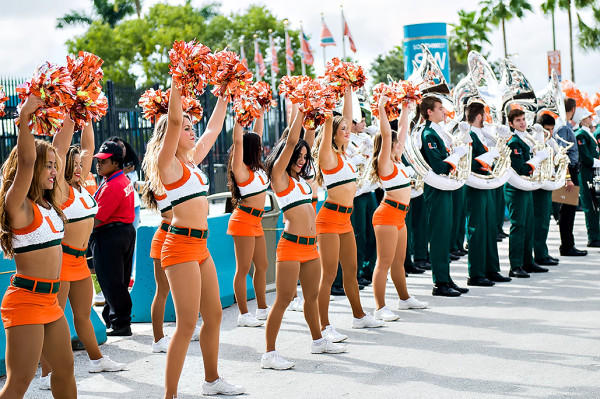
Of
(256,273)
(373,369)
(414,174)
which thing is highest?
(414,174)

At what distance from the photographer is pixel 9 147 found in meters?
13.2

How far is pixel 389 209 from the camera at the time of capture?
7.93m

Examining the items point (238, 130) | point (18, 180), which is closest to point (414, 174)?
point (238, 130)

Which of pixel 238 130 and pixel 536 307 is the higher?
pixel 238 130

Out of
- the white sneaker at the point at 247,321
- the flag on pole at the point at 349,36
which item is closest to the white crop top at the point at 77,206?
the white sneaker at the point at 247,321

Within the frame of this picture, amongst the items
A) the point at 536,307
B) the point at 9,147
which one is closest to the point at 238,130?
the point at 536,307

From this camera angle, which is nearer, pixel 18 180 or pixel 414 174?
pixel 18 180

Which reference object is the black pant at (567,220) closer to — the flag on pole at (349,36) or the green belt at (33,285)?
the green belt at (33,285)

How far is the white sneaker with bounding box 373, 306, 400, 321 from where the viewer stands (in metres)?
7.73

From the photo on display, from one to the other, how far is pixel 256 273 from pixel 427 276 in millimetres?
3305

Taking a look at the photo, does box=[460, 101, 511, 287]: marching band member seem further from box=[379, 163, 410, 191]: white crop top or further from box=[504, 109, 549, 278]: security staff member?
box=[379, 163, 410, 191]: white crop top

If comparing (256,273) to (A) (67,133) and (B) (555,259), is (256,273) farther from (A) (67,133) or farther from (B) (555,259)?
(B) (555,259)

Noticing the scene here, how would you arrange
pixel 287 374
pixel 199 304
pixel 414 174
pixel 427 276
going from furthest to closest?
pixel 427 276
pixel 414 174
pixel 287 374
pixel 199 304

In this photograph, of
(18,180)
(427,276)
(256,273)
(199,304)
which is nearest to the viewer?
(18,180)
